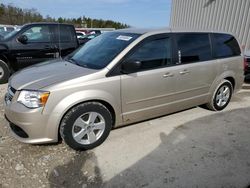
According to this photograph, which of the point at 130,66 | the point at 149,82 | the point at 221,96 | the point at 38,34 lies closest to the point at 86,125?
the point at 130,66

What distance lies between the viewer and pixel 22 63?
7160 millimetres

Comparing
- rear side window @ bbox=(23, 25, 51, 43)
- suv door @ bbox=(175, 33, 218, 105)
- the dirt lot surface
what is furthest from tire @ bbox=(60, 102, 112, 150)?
rear side window @ bbox=(23, 25, 51, 43)

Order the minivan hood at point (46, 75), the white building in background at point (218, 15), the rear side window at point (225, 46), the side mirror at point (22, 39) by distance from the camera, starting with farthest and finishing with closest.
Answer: the white building in background at point (218, 15) < the side mirror at point (22, 39) < the rear side window at point (225, 46) < the minivan hood at point (46, 75)

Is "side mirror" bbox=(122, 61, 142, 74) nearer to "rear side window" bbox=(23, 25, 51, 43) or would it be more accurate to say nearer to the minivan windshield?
the minivan windshield

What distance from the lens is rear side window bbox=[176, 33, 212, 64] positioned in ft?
14.1

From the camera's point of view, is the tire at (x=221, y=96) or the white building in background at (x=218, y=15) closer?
the tire at (x=221, y=96)

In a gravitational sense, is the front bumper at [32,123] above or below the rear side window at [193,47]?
below

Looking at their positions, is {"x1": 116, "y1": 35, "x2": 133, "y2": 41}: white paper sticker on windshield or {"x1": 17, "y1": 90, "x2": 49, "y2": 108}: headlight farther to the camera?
{"x1": 116, "y1": 35, "x2": 133, "y2": 41}: white paper sticker on windshield

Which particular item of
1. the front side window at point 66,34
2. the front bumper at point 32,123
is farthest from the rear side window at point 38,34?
the front bumper at point 32,123

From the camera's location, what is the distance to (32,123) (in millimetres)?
3180

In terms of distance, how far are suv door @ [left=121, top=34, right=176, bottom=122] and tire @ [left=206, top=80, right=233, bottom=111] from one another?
1287 millimetres

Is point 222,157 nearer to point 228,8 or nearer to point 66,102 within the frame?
point 66,102

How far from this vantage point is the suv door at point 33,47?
6.99 m

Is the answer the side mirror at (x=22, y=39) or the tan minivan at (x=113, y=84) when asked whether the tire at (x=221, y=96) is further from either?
the side mirror at (x=22, y=39)
